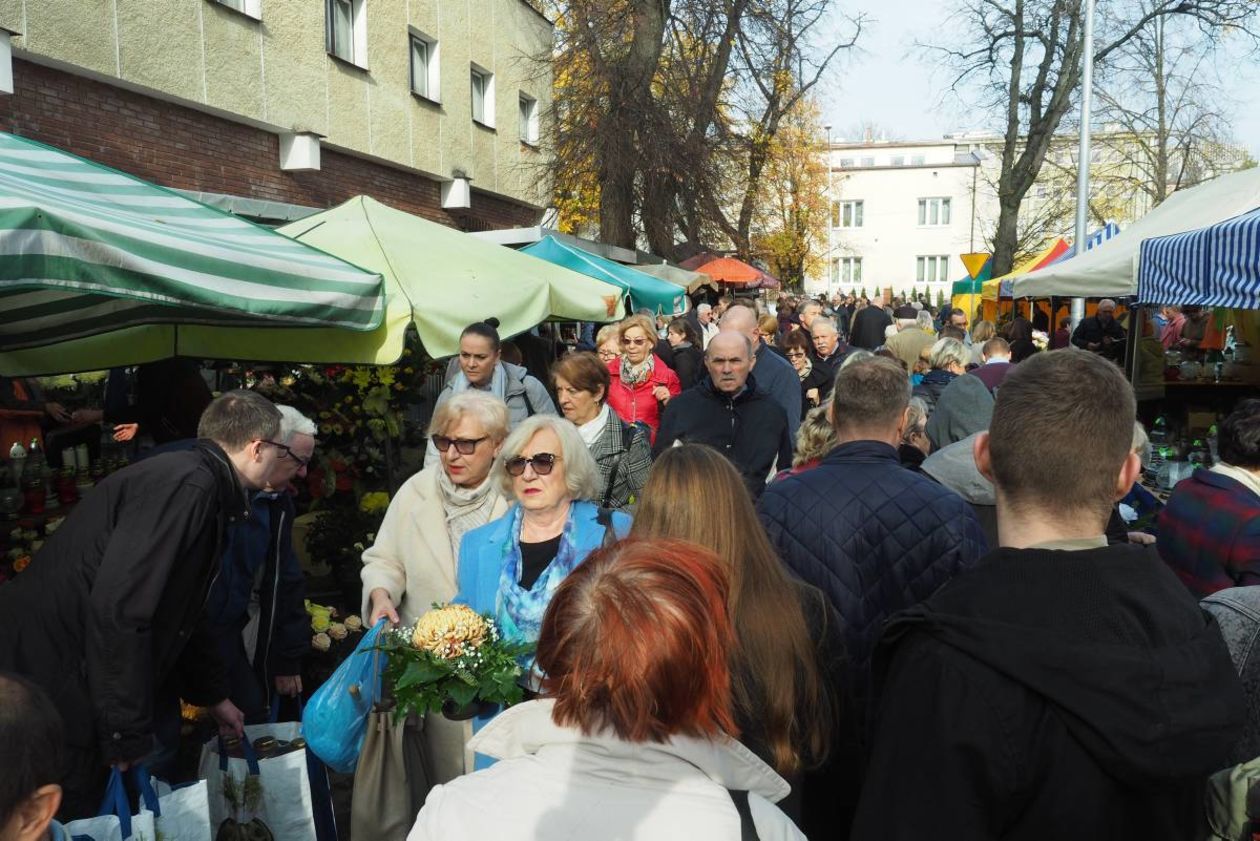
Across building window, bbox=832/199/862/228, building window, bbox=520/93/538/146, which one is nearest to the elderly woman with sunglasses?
building window, bbox=520/93/538/146

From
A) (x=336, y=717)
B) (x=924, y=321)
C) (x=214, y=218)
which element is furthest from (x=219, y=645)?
(x=924, y=321)

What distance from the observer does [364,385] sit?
7.21 m

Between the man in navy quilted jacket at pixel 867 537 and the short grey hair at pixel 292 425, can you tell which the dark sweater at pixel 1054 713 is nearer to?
the man in navy quilted jacket at pixel 867 537

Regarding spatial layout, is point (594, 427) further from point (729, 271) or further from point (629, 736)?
point (729, 271)

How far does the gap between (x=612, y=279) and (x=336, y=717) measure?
354 inches

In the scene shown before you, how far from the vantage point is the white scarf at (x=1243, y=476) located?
3.50 metres

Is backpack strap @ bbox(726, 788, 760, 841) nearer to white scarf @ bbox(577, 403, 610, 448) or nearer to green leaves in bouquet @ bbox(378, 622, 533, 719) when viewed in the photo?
green leaves in bouquet @ bbox(378, 622, 533, 719)

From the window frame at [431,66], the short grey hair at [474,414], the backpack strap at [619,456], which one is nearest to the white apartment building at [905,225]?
the window frame at [431,66]

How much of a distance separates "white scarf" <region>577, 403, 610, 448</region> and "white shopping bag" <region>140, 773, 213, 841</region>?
8.82 feet

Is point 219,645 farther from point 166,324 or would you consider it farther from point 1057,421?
point 1057,421

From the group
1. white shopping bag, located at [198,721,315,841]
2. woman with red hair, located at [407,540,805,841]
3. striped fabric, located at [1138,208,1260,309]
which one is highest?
striped fabric, located at [1138,208,1260,309]

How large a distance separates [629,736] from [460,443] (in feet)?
7.84

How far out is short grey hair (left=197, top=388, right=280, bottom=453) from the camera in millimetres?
3404

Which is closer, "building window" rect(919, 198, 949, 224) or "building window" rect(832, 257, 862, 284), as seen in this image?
"building window" rect(919, 198, 949, 224)
